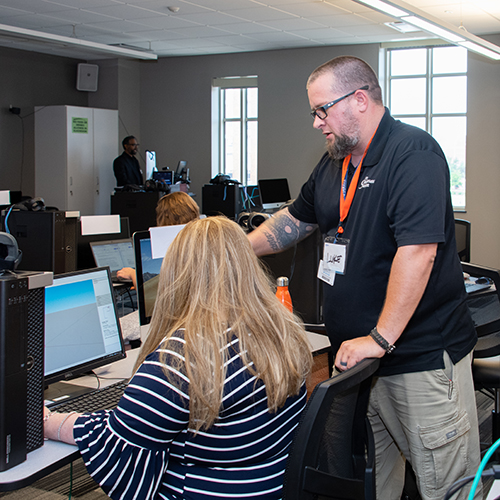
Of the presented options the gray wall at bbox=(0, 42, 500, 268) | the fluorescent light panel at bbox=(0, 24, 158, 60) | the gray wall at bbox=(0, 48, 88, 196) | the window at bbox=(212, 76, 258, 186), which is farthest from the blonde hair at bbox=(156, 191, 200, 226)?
the gray wall at bbox=(0, 48, 88, 196)

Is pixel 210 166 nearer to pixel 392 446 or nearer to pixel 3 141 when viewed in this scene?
pixel 3 141

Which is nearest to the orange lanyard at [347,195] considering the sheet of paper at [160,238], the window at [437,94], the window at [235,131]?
the sheet of paper at [160,238]

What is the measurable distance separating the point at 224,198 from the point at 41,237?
13.9 ft

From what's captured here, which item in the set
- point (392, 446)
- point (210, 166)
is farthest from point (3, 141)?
point (392, 446)

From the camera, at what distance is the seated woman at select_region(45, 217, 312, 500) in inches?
42.3

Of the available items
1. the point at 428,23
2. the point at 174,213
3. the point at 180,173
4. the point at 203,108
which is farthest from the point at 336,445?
the point at 203,108

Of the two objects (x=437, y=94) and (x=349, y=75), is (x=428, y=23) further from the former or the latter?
(x=349, y=75)

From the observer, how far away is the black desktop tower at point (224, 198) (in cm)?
716

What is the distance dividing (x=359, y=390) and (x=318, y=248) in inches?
47.6

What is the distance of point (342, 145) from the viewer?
1685mm

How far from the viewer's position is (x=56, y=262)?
3.03 metres

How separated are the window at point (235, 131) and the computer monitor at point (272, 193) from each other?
1.93 metres

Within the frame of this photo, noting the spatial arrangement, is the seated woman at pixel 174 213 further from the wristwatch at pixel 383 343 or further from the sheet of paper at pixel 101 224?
the wristwatch at pixel 383 343

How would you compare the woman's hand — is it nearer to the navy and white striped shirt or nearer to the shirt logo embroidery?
the navy and white striped shirt
